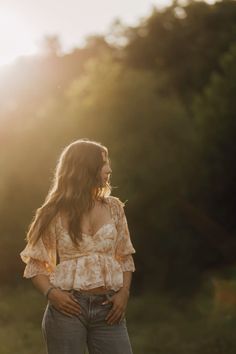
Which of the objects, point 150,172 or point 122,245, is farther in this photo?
point 150,172

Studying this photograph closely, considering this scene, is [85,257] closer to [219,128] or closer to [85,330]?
[85,330]

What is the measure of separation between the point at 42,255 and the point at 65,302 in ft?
0.96

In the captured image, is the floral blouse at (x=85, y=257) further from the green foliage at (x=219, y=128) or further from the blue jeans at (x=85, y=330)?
the green foliage at (x=219, y=128)

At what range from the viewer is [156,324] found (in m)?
13.9

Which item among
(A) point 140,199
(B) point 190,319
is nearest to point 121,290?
(B) point 190,319

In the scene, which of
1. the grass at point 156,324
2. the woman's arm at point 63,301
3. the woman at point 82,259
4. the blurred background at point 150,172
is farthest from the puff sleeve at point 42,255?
the blurred background at point 150,172

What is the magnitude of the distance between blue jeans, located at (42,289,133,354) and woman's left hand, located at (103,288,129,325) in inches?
1.0

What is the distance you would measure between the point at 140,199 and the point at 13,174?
3861mm

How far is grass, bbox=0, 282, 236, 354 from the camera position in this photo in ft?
32.2

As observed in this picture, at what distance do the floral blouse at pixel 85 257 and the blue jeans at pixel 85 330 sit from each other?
0.26ft

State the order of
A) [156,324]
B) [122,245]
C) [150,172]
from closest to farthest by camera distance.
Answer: [122,245] < [156,324] < [150,172]

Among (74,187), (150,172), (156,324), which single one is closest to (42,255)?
(74,187)

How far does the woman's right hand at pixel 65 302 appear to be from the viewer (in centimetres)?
403

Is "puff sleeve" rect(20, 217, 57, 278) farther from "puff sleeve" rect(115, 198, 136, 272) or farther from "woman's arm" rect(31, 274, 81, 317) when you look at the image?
"puff sleeve" rect(115, 198, 136, 272)
